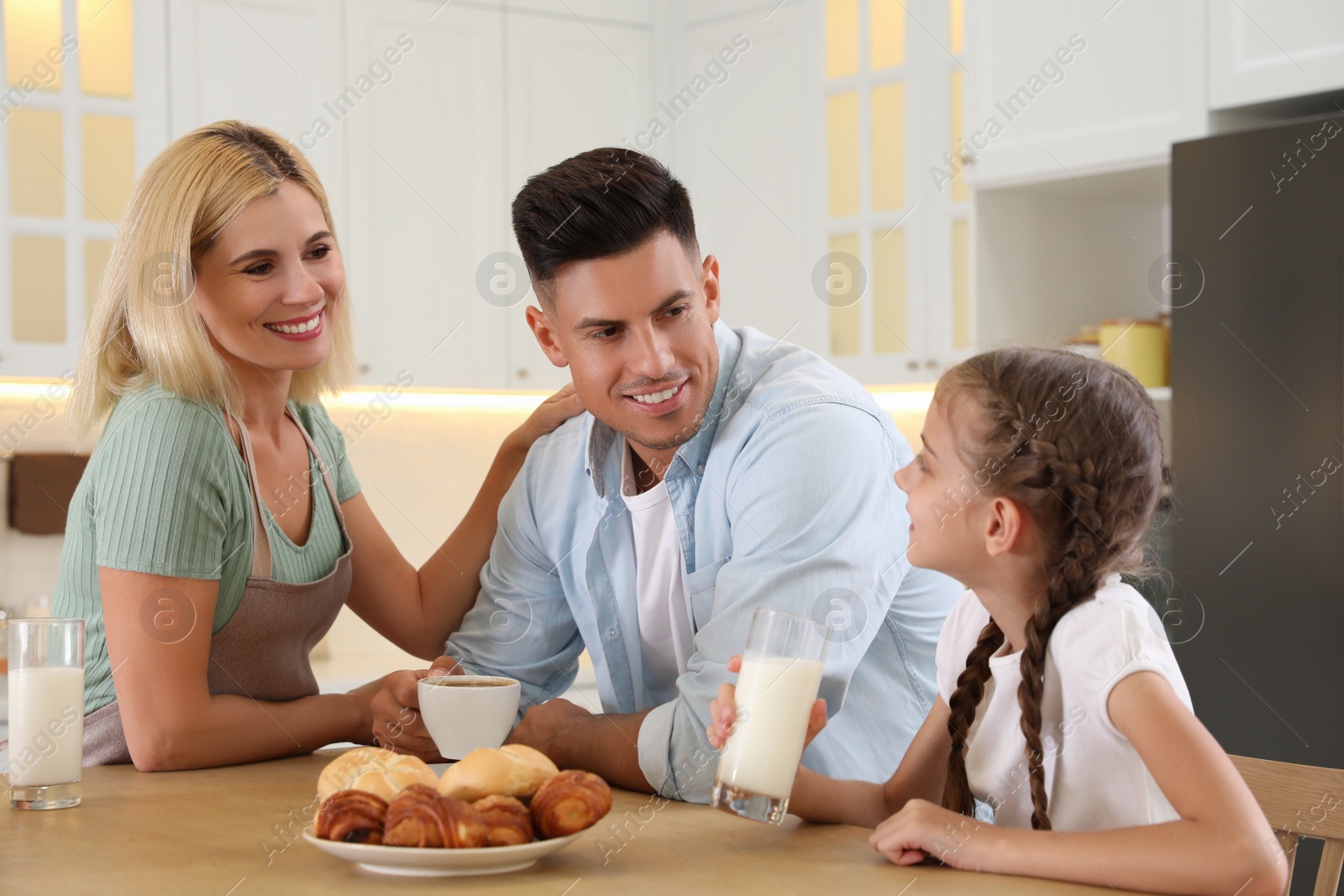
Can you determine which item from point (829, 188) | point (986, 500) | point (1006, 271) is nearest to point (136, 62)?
point (829, 188)

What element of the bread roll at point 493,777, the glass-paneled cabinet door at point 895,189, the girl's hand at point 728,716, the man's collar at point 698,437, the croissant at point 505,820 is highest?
the glass-paneled cabinet door at point 895,189

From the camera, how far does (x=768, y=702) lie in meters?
1.03

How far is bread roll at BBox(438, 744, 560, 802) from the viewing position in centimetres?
98

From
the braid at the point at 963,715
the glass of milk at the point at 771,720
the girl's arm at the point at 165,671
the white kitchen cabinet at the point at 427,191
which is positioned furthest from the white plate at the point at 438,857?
the white kitchen cabinet at the point at 427,191

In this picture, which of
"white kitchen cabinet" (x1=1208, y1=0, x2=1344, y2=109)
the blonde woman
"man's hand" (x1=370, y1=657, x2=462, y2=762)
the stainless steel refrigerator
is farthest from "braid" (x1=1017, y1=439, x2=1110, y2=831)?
"white kitchen cabinet" (x1=1208, y1=0, x2=1344, y2=109)

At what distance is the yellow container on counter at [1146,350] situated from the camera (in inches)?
114

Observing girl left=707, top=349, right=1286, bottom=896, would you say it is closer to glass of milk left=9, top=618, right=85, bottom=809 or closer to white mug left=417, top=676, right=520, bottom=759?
white mug left=417, top=676, right=520, bottom=759

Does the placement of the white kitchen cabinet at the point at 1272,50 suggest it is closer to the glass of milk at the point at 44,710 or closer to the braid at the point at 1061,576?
the braid at the point at 1061,576

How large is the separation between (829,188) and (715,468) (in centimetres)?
222

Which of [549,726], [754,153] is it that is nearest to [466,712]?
[549,726]

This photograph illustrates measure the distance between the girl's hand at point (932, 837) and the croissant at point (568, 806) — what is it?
8.6 inches

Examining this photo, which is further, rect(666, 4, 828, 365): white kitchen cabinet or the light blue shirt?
rect(666, 4, 828, 365): white kitchen cabinet

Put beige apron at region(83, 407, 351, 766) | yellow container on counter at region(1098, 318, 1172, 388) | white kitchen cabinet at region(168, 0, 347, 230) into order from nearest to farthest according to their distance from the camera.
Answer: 1. beige apron at region(83, 407, 351, 766)
2. yellow container on counter at region(1098, 318, 1172, 388)
3. white kitchen cabinet at region(168, 0, 347, 230)

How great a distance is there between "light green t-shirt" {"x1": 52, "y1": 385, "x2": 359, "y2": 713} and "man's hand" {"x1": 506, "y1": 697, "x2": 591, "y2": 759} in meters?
0.34
